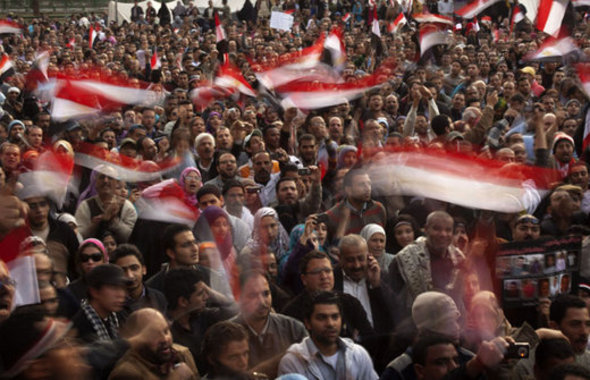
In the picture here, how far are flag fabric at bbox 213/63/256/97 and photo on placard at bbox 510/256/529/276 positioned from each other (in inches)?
314

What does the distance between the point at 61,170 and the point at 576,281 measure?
4610 millimetres

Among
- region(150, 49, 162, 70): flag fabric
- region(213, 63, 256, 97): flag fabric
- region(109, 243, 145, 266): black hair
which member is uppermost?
region(109, 243, 145, 266): black hair

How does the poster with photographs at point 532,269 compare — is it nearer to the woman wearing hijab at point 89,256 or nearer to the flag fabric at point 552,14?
the woman wearing hijab at point 89,256

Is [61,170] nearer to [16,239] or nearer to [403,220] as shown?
[16,239]

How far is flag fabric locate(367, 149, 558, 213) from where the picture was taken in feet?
20.5

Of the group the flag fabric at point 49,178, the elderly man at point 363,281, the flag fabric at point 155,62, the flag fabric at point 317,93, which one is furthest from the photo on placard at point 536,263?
the flag fabric at point 155,62

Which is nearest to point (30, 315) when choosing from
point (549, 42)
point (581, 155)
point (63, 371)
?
point (63, 371)

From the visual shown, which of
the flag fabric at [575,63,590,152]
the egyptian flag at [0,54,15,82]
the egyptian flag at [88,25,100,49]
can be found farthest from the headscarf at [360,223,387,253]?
the egyptian flag at [88,25,100,49]

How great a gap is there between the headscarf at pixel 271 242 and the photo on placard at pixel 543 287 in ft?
6.59

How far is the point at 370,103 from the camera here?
1112cm

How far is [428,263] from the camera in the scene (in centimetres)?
568

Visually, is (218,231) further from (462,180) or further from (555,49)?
(555,49)

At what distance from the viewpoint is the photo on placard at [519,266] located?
466 cm

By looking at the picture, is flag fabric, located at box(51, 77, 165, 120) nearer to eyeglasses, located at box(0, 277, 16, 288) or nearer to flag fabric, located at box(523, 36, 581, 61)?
eyeglasses, located at box(0, 277, 16, 288)
